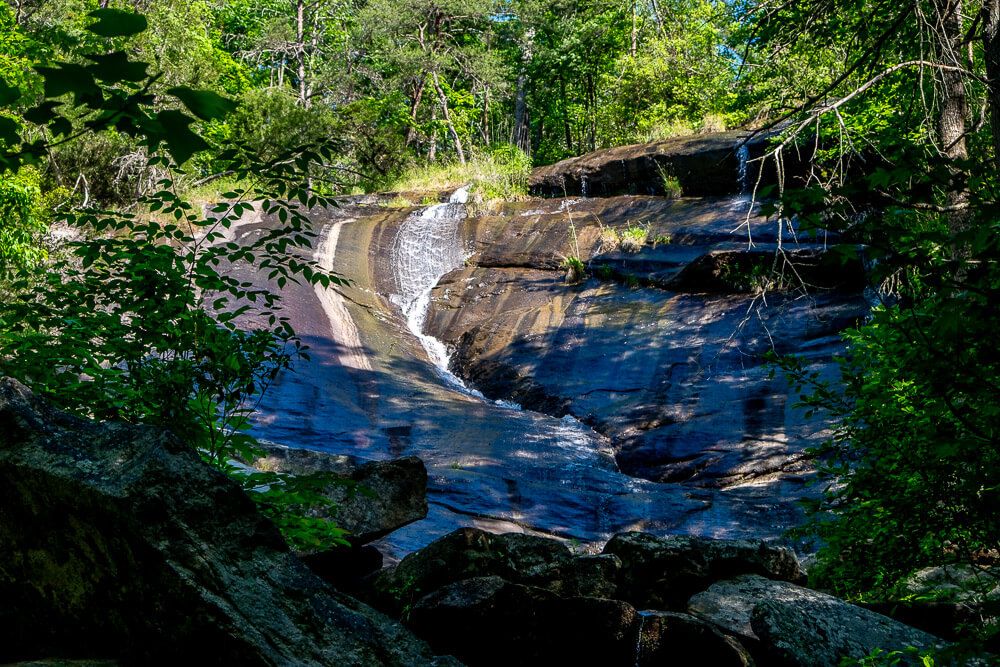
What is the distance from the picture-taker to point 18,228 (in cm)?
867

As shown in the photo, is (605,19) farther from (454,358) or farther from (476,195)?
(454,358)

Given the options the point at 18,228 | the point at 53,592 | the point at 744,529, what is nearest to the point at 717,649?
the point at 53,592

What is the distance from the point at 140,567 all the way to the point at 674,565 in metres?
4.12

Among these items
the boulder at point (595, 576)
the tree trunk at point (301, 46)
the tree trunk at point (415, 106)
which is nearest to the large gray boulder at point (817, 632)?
the boulder at point (595, 576)

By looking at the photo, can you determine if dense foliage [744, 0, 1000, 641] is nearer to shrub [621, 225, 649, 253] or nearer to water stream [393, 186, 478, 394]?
shrub [621, 225, 649, 253]

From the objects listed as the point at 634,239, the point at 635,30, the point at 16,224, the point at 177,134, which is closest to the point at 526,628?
the point at 177,134

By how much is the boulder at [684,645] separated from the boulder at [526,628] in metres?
0.07

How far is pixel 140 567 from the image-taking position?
2334mm

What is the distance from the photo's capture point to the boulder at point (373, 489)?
6035 millimetres

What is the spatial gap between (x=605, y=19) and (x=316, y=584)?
27.2 m

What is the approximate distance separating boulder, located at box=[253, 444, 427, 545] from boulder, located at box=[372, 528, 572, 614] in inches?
41.8

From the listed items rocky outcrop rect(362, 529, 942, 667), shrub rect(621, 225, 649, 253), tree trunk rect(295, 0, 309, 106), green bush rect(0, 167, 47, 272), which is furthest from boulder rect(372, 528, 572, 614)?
tree trunk rect(295, 0, 309, 106)

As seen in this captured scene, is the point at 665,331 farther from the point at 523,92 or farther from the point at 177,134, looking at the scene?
the point at 523,92

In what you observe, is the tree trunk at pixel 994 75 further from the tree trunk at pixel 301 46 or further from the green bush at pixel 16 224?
the tree trunk at pixel 301 46
